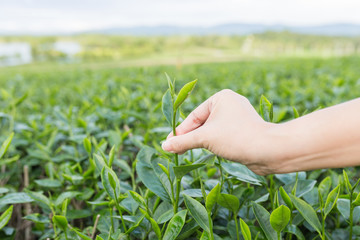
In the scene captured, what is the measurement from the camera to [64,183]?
1.25m

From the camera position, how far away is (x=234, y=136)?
2.41 feet

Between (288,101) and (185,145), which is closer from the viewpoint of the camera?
(185,145)

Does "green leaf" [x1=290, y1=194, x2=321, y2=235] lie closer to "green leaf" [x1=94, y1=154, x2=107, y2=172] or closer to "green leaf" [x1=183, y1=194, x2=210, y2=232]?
"green leaf" [x1=183, y1=194, x2=210, y2=232]

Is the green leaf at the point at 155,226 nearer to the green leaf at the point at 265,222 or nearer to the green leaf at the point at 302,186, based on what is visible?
the green leaf at the point at 265,222

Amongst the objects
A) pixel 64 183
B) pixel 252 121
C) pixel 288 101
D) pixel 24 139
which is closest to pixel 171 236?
pixel 252 121

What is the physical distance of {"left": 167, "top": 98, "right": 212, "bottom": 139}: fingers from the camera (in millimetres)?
860

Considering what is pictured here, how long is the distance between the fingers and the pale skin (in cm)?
4

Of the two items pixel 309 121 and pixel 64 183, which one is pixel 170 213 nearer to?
pixel 309 121

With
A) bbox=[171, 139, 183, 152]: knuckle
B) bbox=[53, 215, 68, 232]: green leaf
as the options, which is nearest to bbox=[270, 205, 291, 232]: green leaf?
bbox=[171, 139, 183, 152]: knuckle

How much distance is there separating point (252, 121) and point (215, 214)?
36 cm

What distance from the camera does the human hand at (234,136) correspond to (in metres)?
0.72

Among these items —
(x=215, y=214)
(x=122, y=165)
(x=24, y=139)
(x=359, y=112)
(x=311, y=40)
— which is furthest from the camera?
(x=311, y=40)

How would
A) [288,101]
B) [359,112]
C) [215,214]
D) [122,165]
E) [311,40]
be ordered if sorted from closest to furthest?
[359,112]
[215,214]
[122,165]
[288,101]
[311,40]

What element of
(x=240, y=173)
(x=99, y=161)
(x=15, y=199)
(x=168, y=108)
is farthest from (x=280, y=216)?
(x=15, y=199)
